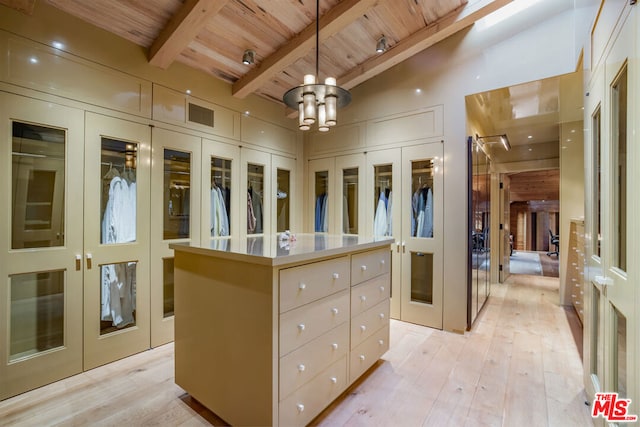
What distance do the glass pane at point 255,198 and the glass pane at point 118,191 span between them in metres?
1.25

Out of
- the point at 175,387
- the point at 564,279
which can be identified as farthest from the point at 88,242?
the point at 564,279

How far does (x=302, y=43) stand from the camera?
8.65 feet

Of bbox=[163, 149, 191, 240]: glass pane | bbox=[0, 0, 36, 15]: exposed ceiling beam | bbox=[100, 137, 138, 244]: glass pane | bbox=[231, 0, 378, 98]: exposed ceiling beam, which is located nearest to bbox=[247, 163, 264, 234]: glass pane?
bbox=[163, 149, 191, 240]: glass pane

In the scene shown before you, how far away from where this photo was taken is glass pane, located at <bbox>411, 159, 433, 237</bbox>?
3219 millimetres

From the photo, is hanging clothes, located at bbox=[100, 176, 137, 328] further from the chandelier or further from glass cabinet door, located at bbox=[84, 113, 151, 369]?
the chandelier

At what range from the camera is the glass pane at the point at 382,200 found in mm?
3516

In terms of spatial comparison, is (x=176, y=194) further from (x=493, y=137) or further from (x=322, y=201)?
(x=493, y=137)

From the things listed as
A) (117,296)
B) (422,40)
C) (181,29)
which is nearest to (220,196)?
A: (117,296)

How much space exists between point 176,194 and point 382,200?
7.58ft

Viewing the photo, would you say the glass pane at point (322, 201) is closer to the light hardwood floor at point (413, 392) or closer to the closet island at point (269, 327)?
the light hardwood floor at point (413, 392)

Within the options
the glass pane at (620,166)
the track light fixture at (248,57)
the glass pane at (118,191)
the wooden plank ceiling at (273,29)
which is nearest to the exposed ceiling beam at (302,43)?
the wooden plank ceiling at (273,29)

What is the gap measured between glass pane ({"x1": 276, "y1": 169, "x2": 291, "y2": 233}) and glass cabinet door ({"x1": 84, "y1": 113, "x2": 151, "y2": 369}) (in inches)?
67.1

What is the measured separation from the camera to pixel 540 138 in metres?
4.88

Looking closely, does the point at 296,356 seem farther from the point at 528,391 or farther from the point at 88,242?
the point at 88,242
